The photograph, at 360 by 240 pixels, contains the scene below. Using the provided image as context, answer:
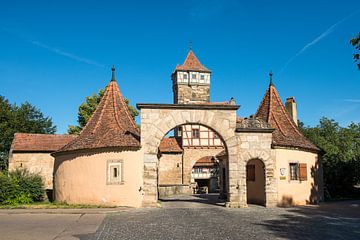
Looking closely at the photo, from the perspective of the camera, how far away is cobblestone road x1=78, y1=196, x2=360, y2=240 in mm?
10156

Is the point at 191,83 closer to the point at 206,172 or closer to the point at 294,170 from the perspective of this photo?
the point at 206,172

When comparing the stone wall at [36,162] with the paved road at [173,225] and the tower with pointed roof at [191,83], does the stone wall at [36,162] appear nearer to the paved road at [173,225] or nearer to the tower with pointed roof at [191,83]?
the paved road at [173,225]

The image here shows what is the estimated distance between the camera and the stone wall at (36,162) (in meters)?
30.5

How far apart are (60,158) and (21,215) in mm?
5322

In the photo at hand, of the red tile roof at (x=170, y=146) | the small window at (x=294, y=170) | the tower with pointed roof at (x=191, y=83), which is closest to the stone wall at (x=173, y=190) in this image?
the red tile roof at (x=170, y=146)

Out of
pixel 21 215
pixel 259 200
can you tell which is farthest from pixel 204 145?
pixel 21 215

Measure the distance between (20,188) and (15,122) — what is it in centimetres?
2892

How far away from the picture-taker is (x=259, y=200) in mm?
20188

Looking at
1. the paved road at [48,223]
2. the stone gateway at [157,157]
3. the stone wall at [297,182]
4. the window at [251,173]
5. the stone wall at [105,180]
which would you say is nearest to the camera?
the paved road at [48,223]

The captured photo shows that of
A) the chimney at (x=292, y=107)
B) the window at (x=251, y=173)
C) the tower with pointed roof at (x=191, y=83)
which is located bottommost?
the window at (x=251, y=173)

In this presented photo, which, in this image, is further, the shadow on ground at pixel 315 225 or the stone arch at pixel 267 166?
the stone arch at pixel 267 166

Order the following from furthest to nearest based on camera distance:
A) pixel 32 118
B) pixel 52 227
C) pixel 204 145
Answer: pixel 32 118 < pixel 204 145 < pixel 52 227

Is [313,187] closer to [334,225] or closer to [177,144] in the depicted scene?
[334,225]

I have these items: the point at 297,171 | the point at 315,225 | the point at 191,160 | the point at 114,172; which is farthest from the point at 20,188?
the point at 191,160
